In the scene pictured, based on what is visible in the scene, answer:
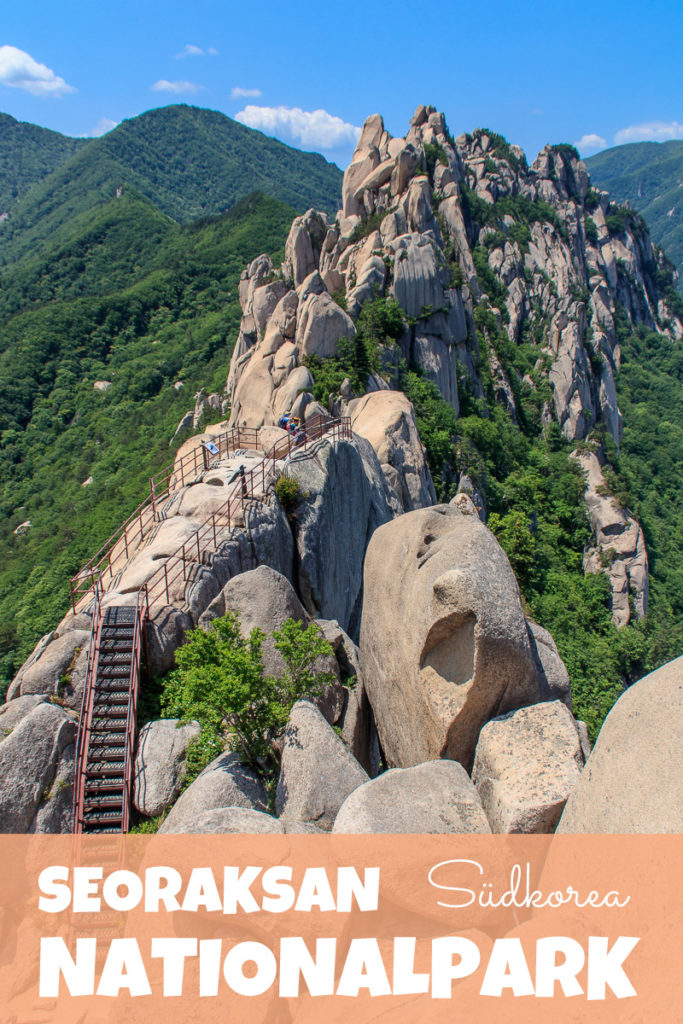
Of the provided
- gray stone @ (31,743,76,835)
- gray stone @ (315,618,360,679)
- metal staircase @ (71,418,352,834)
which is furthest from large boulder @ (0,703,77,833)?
gray stone @ (315,618,360,679)

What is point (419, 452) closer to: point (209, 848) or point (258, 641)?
point (258, 641)

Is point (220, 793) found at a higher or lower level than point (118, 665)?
lower

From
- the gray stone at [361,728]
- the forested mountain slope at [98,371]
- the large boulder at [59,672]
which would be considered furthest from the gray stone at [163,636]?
the forested mountain slope at [98,371]

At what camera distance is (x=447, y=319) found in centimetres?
4319

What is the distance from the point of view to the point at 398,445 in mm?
29797

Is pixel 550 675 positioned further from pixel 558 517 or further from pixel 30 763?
pixel 558 517

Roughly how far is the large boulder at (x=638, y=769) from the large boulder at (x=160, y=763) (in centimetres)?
710

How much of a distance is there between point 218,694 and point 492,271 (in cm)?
7770

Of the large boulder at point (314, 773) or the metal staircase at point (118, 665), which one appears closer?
the large boulder at point (314, 773)

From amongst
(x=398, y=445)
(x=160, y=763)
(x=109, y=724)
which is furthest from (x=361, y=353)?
(x=160, y=763)

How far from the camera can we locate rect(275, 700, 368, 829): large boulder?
10375 millimetres

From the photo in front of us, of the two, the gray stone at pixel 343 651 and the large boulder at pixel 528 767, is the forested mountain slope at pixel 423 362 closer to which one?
the gray stone at pixel 343 651

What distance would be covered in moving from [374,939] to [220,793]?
3.47 metres

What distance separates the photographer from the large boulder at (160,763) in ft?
39.7
